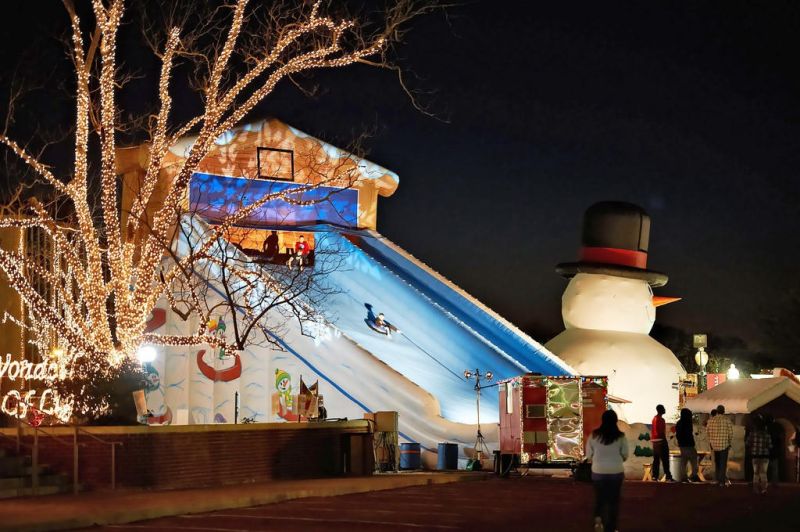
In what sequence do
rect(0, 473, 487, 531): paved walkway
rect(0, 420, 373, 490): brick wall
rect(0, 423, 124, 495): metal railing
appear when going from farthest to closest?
rect(0, 420, 373, 490): brick wall < rect(0, 423, 124, 495): metal railing < rect(0, 473, 487, 531): paved walkway

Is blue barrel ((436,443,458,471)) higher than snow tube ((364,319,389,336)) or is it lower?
lower

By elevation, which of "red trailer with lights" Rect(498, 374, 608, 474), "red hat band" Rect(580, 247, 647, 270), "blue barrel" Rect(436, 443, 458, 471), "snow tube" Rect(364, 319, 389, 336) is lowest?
"blue barrel" Rect(436, 443, 458, 471)

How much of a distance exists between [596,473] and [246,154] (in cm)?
1610

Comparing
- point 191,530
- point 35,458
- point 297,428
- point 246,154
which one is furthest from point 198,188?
point 191,530

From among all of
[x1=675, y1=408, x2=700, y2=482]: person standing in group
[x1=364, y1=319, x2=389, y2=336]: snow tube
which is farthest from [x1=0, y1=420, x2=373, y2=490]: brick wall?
[x1=675, y1=408, x2=700, y2=482]: person standing in group

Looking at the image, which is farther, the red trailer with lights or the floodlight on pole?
the red trailer with lights

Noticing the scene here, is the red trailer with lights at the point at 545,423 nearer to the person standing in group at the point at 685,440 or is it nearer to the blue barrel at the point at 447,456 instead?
the blue barrel at the point at 447,456

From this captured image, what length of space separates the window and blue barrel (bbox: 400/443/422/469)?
7.02 metres

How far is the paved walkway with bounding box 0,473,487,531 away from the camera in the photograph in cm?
1273

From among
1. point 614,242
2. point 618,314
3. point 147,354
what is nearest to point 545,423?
point 147,354

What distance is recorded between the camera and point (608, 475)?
11.6 metres

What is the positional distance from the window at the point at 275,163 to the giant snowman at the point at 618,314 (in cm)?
817

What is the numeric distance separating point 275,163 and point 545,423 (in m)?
8.83

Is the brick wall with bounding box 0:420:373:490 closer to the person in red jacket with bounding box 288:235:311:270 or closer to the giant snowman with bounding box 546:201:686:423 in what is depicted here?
the person in red jacket with bounding box 288:235:311:270
